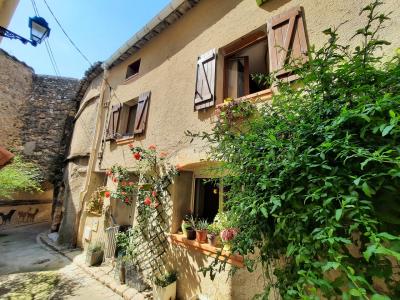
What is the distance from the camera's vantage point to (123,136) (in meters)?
6.38

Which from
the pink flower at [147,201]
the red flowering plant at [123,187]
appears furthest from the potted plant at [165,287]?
the red flowering plant at [123,187]

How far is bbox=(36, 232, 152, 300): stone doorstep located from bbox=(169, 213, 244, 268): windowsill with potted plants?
124cm

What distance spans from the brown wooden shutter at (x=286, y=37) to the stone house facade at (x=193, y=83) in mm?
16

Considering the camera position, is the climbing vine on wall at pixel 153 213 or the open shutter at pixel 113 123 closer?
the climbing vine on wall at pixel 153 213

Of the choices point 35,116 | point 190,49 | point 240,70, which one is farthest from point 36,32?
point 35,116

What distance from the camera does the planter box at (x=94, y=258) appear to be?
5.52 m

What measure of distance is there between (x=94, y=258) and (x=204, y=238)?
372 cm

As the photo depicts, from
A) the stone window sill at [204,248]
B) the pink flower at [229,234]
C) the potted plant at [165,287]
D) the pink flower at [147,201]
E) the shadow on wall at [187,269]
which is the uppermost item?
the pink flower at [147,201]

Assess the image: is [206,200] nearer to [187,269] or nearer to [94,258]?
[187,269]

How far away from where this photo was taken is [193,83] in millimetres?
4777

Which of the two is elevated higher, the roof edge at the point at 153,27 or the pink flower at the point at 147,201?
the roof edge at the point at 153,27

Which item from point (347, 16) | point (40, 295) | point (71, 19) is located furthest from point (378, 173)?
point (71, 19)

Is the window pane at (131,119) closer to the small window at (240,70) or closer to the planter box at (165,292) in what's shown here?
the small window at (240,70)

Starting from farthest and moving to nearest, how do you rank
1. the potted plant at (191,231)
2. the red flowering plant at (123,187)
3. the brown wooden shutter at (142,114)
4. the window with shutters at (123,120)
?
1. the window with shutters at (123,120)
2. the brown wooden shutter at (142,114)
3. the red flowering plant at (123,187)
4. the potted plant at (191,231)
